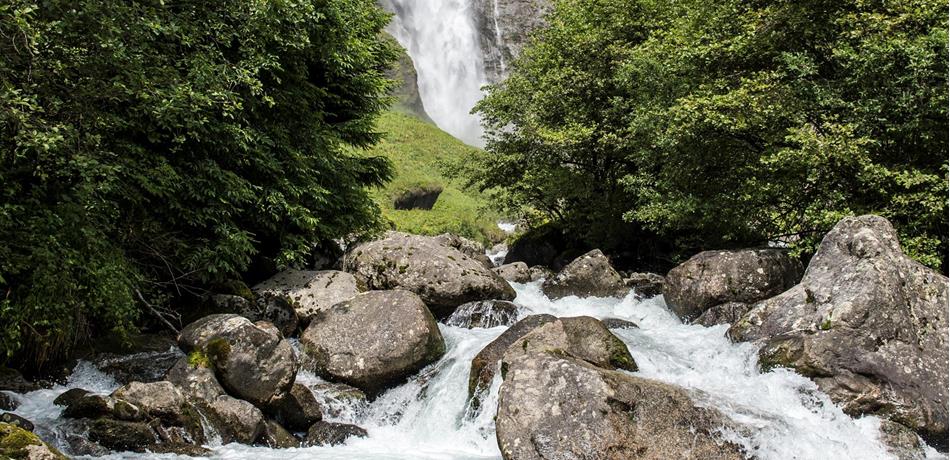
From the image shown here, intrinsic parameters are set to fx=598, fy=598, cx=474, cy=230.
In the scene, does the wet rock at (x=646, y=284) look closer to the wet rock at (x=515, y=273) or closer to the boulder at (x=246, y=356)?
the wet rock at (x=515, y=273)

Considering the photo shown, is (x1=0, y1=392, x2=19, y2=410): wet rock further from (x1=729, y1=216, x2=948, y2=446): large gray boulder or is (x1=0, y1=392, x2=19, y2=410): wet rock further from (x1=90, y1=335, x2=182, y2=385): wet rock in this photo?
(x1=729, y1=216, x2=948, y2=446): large gray boulder

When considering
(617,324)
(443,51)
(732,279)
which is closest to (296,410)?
(617,324)

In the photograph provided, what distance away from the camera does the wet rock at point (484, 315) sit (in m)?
15.1

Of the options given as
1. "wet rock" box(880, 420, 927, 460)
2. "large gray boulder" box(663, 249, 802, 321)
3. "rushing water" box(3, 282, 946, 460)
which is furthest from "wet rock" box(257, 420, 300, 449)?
"large gray boulder" box(663, 249, 802, 321)

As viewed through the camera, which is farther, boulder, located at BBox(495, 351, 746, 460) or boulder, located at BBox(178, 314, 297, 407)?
boulder, located at BBox(178, 314, 297, 407)

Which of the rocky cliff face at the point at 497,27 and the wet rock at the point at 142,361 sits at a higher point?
the rocky cliff face at the point at 497,27

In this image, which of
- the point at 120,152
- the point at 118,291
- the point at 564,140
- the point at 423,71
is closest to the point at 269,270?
the point at 120,152

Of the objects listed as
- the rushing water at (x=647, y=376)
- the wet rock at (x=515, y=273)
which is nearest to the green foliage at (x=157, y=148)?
the rushing water at (x=647, y=376)

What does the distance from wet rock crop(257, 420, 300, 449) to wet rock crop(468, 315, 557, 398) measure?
3.10 metres

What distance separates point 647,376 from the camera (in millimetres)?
10906

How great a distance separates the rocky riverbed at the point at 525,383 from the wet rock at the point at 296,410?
0.12 ft

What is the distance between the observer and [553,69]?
85.4ft

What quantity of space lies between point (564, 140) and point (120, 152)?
15.7 m

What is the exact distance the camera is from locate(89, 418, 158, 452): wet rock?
8109 mm
